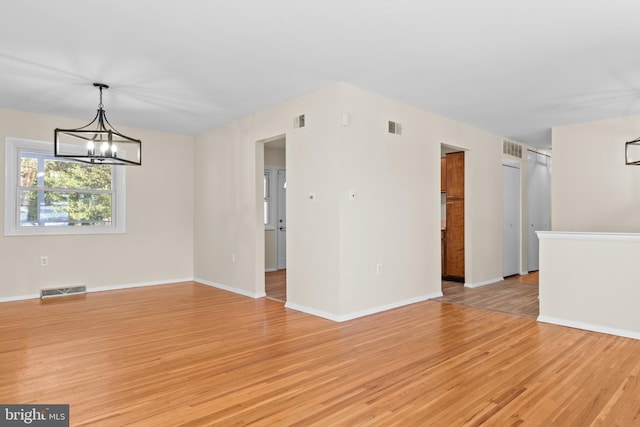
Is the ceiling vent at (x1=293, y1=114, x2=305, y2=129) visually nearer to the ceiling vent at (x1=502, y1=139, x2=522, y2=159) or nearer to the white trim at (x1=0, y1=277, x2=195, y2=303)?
the white trim at (x1=0, y1=277, x2=195, y2=303)

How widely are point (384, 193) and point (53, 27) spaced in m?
3.44

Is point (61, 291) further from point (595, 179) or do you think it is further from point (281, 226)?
point (595, 179)

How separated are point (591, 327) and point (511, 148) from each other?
400cm

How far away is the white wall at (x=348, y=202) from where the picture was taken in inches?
161

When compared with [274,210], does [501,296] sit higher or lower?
lower

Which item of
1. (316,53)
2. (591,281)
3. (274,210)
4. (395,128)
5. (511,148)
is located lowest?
(591,281)

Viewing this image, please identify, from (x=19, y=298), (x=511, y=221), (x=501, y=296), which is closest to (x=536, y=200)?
(x=511, y=221)

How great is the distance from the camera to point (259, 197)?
17.5 feet

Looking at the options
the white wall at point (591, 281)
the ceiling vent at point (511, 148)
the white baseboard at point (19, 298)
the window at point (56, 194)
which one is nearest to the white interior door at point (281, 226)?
the window at point (56, 194)

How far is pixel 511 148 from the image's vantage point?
6855mm

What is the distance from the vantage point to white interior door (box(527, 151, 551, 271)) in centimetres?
742

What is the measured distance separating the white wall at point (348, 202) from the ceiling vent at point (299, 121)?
0.06 m

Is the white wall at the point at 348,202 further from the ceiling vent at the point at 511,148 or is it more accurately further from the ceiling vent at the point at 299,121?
the ceiling vent at the point at 511,148

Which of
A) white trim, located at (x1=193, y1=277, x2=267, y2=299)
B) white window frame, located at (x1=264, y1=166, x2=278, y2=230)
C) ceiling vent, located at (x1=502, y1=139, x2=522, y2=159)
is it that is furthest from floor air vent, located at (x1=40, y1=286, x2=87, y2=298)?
ceiling vent, located at (x1=502, y1=139, x2=522, y2=159)
